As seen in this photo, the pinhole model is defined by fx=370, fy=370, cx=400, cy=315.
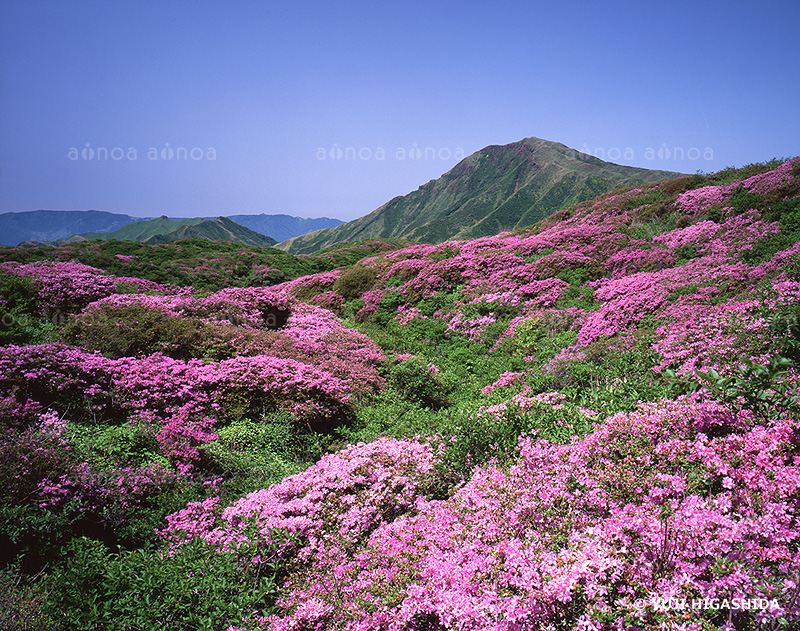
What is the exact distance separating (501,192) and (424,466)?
165m

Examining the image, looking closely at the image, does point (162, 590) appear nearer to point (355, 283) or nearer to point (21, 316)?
point (21, 316)

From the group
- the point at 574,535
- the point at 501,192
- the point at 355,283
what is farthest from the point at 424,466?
the point at 501,192

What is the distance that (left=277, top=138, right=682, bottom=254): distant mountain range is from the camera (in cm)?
11975

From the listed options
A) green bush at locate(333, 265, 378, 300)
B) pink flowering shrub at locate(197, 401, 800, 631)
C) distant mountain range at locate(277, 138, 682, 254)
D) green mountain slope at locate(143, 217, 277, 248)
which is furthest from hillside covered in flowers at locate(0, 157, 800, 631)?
green mountain slope at locate(143, 217, 277, 248)

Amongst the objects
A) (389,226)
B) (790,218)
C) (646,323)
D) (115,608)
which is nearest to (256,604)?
(115,608)

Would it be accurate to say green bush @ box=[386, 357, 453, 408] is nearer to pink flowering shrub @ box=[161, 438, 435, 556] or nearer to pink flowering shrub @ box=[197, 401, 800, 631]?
pink flowering shrub @ box=[161, 438, 435, 556]

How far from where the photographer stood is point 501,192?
155500 millimetres

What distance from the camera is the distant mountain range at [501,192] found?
393 feet

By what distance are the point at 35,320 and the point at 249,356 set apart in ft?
22.8

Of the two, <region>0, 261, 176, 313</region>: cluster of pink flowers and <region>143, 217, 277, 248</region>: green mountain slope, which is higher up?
<region>143, 217, 277, 248</region>: green mountain slope

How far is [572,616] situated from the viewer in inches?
113

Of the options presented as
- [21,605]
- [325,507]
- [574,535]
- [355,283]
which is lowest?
[325,507]

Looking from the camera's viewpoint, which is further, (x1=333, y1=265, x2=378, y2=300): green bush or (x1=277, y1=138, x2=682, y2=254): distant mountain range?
(x1=277, y1=138, x2=682, y2=254): distant mountain range

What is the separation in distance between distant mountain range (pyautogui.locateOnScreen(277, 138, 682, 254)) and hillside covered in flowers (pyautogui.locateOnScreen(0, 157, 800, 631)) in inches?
4554
